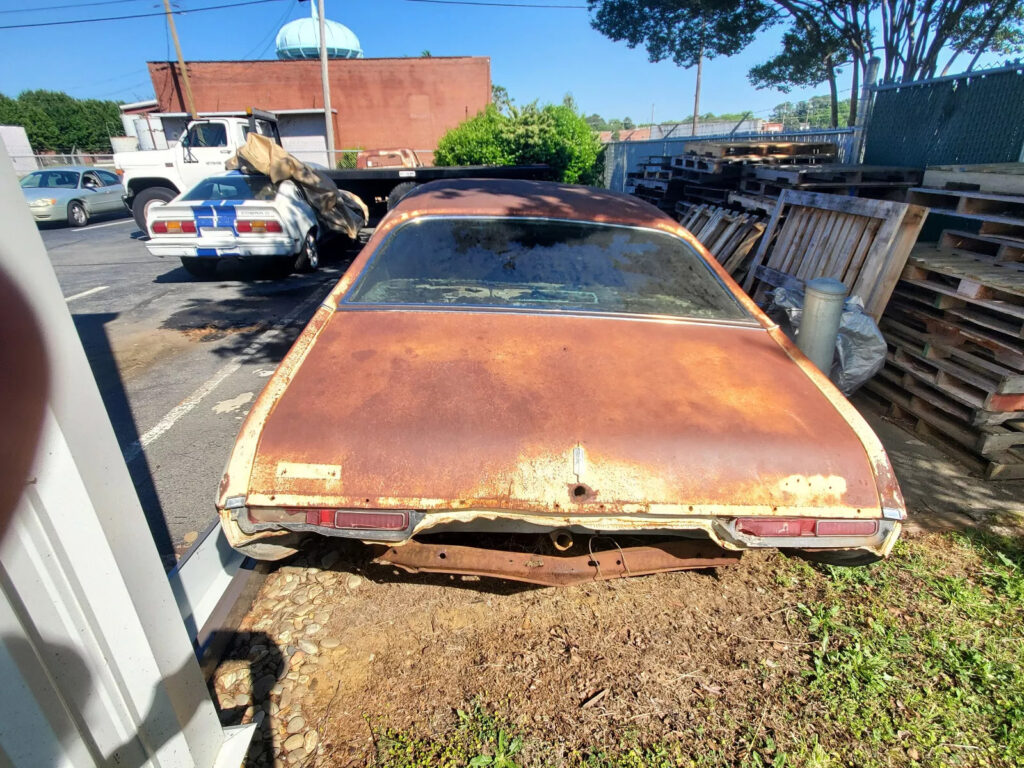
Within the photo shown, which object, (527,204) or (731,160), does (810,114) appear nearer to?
(731,160)

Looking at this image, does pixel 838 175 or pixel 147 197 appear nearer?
pixel 838 175

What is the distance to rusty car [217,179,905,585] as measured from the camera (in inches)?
69.6

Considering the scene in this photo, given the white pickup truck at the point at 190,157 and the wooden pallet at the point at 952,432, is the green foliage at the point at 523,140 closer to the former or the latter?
the white pickup truck at the point at 190,157

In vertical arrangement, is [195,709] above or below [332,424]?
below

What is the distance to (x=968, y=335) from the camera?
11.7 feet

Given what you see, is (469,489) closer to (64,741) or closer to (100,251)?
(64,741)

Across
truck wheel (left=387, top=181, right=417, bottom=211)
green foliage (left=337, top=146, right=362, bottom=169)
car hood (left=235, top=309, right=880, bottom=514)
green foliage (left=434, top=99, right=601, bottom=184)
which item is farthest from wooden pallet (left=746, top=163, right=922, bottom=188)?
green foliage (left=337, top=146, right=362, bottom=169)

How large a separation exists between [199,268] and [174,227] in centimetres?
121

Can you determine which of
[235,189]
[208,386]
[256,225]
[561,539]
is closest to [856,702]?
[561,539]

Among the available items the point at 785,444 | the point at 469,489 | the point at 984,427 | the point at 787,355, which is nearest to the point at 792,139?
the point at 984,427

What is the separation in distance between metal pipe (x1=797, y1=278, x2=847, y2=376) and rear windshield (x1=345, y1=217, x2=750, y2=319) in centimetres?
88

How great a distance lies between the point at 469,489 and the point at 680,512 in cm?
66

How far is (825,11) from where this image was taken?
14.0 meters

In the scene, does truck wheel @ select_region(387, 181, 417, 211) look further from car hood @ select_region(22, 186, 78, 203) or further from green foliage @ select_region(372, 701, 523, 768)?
car hood @ select_region(22, 186, 78, 203)
